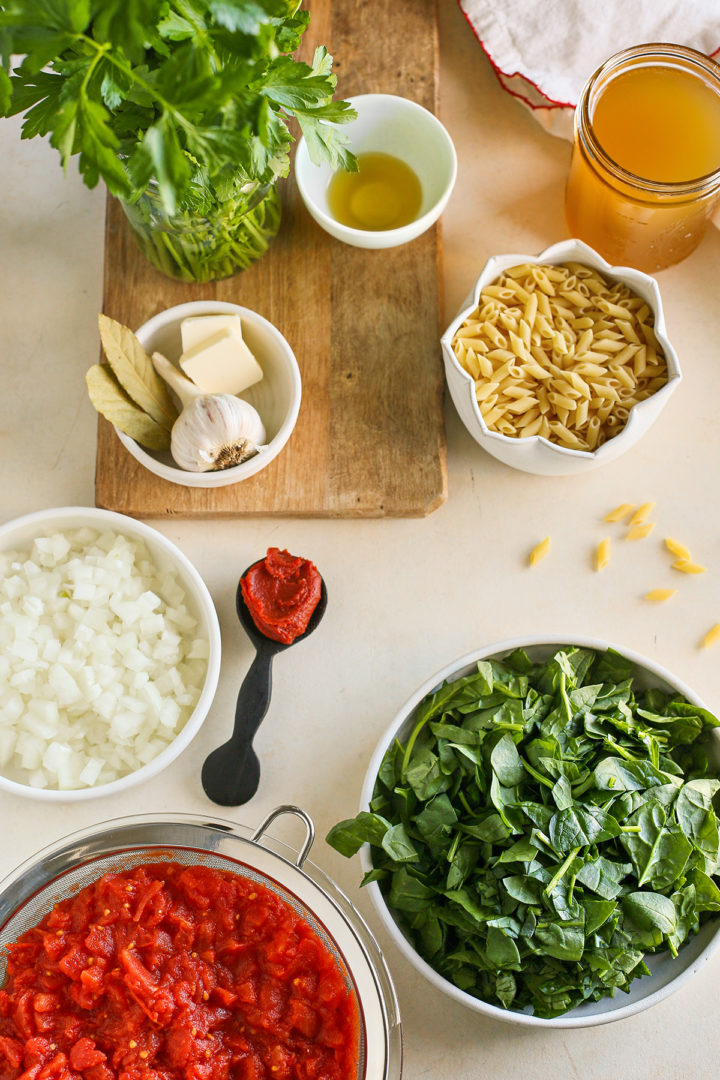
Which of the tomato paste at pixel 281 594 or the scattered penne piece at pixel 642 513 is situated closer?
the tomato paste at pixel 281 594

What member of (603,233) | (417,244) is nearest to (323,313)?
(417,244)

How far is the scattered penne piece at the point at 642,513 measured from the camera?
1618 millimetres

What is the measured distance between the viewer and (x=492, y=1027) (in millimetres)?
1467

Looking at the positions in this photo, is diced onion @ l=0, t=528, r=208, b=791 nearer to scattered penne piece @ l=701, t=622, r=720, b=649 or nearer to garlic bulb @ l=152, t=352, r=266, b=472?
garlic bulb @ l=152, t=352, r=266, b=472

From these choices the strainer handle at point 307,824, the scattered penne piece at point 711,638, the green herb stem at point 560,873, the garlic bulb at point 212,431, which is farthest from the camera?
the scattered penne piece at point 711,638

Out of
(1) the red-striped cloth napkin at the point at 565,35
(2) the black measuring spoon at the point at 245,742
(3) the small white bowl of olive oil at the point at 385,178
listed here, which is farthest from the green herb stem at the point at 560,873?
(1) the red-striped cloth napkin at the point at 565,35

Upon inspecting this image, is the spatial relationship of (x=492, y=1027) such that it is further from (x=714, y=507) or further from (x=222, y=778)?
(x=714, y=507)

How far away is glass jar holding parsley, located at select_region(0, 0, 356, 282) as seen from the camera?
1081 mm

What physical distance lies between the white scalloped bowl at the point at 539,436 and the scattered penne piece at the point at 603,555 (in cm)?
14

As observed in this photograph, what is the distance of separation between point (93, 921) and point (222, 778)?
0.94ft

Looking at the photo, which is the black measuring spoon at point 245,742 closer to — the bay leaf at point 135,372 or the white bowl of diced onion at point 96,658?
the white bowl of diced onion at point 96,658

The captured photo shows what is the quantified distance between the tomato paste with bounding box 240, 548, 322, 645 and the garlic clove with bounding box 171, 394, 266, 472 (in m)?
0.17

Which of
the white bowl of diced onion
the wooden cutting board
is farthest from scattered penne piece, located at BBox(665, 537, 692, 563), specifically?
the white bowl of diced onion

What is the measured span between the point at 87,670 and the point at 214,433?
1.38 ft
